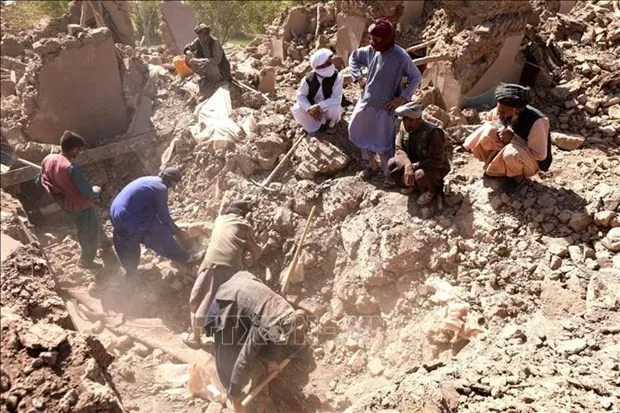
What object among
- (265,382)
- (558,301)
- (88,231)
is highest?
(558,301)

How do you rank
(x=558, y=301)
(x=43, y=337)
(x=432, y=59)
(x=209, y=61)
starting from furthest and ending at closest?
1. (x=209, y=61)
2. (x=432, y=59)
3. (x=558, y=301)
4. (x=43, y=337)

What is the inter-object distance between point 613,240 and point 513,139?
111 cm

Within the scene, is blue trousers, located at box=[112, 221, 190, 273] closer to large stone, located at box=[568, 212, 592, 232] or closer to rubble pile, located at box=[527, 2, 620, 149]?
large stone, located at box=[568, 212, 592, 232]

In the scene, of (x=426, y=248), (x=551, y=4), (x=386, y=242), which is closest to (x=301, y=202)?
(x=386, y=242)

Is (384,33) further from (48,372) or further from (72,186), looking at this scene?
(48,372)

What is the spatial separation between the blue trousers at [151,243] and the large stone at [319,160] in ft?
5.16

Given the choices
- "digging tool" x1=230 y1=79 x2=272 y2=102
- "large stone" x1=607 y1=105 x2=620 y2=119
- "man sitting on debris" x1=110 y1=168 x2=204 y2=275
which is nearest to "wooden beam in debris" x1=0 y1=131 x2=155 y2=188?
"digging tool" x1=230 y1=79 x2=272 y2=102

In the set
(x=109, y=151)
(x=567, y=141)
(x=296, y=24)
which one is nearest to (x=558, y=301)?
(x=567, y=141)

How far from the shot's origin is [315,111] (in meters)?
5.43

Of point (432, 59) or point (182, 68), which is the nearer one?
point (432, 59)

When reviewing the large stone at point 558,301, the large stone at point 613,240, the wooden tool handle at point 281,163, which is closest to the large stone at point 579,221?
the large stone at point 613,240

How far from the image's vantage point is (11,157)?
6.54 meters

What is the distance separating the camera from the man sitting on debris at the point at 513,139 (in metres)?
3.95

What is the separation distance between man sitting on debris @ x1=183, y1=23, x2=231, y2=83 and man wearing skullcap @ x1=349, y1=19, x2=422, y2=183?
9.36 feet
